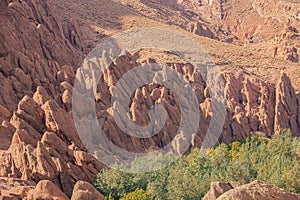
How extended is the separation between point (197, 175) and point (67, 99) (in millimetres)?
19595

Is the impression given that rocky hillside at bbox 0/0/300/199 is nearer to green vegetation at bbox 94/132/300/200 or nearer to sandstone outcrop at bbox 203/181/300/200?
green vegetation at bbox 94/132/300/200

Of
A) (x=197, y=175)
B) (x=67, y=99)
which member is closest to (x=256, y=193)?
(x=197, y=175)

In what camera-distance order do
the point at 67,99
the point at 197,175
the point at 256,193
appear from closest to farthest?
1. the point at 256,193
2. the point at 197,175
3. the point at 67,99

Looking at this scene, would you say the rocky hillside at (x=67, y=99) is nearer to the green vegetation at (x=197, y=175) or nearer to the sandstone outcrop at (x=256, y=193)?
the green vegetation at (x=197, y=175)

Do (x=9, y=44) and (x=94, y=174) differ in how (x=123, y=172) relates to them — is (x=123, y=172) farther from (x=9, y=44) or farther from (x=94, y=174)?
(x=9, y=44)

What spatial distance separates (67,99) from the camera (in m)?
68.7

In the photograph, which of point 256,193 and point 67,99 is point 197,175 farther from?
point 256,193

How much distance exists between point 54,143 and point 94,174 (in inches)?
185

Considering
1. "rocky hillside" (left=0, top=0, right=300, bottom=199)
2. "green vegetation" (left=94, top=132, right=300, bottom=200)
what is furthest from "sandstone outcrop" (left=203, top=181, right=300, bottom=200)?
"green vegetation" (left=94, top=132, right=300, bottom=200)

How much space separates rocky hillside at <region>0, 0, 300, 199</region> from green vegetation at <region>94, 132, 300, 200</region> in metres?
2.98

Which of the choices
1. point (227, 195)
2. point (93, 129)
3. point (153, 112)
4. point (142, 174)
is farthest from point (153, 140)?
point (227, 195)

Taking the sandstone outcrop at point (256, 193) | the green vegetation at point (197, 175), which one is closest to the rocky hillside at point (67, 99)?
the green vegetation at point (197, 175)

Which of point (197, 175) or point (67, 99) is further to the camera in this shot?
point (67, 99)

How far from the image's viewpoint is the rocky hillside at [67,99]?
51.7m
